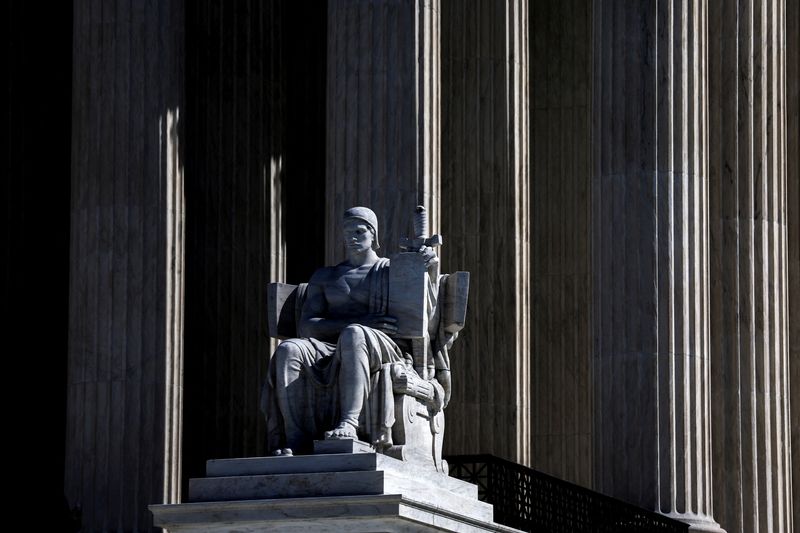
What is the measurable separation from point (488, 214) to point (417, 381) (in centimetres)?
1484

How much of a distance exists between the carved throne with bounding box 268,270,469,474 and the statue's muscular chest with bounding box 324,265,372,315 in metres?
0.44

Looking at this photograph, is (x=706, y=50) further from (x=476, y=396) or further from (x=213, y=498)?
(x=213, y=498)

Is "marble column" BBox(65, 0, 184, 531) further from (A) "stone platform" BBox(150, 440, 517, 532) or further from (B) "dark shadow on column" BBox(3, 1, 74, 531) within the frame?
(A) "stone platform" BBox(150, 440, 517, 532)

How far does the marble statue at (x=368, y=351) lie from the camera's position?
25125 mm

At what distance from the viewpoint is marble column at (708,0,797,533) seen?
3950cm

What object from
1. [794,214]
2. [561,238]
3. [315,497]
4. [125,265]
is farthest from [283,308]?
[794,214]

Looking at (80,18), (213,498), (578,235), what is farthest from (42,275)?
(213,498)

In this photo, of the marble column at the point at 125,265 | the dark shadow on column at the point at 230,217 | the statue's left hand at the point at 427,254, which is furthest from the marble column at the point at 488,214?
the statue's left hand at the point at 427,254

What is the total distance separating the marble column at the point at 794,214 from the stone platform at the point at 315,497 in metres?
19.6

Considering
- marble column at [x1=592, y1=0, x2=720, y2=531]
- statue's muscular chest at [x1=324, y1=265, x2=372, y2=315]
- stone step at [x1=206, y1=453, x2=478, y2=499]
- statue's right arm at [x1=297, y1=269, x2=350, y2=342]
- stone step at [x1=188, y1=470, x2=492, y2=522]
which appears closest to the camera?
stone step at [x1=188, y1=470, x2=492, y2=522]

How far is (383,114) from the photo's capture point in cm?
3484

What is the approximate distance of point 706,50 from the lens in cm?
3884

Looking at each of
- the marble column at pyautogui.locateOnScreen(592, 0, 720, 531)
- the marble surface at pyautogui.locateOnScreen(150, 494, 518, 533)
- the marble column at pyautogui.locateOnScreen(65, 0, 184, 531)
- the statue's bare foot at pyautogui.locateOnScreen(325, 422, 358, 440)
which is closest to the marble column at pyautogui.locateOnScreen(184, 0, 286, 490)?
the marble column at pyautogui.locateOnScreen(65, 0, 184, 531)

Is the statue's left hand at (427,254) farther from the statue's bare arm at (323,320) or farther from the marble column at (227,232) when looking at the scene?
the marble column at (227,232)
